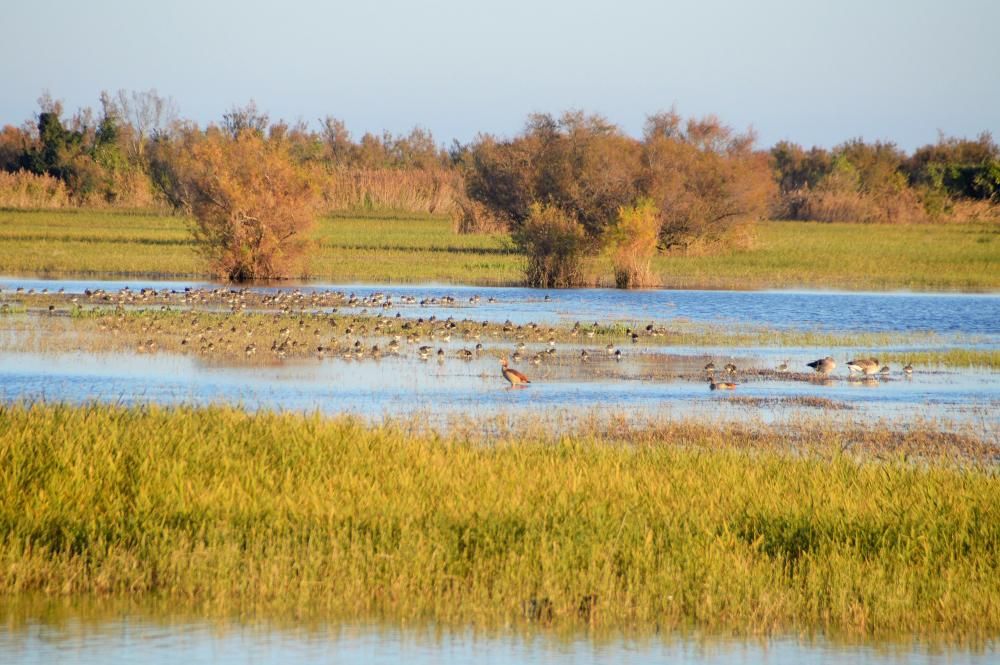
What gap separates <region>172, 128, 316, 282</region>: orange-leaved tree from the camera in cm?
3819

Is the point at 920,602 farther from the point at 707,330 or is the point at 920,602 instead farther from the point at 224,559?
the point at 707,330

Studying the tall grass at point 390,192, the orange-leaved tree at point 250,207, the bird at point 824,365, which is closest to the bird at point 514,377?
the bird at point 824,365

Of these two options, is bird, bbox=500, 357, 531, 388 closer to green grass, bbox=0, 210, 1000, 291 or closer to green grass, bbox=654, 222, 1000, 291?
green grass, bbox=0, 210, 1000, 291

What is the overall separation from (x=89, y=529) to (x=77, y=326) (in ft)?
52.3

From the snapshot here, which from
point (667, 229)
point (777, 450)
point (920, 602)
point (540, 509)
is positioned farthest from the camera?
point (667, 229)

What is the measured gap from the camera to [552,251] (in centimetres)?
3978

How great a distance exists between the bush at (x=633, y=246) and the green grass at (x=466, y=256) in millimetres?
1236

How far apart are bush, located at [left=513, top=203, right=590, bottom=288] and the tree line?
0.13 ft

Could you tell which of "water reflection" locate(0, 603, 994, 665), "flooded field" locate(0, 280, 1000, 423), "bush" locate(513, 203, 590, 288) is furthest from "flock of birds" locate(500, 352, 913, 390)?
"bush" locate(513, 203, 590, 288)

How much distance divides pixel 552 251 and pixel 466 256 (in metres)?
8.85

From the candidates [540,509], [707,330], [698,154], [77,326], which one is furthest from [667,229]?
[540,509]

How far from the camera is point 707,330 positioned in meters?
27.1

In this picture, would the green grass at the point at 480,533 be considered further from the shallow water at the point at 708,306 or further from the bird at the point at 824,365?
the shallow water at the point at 708,306

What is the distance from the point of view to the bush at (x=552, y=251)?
3966 cm
